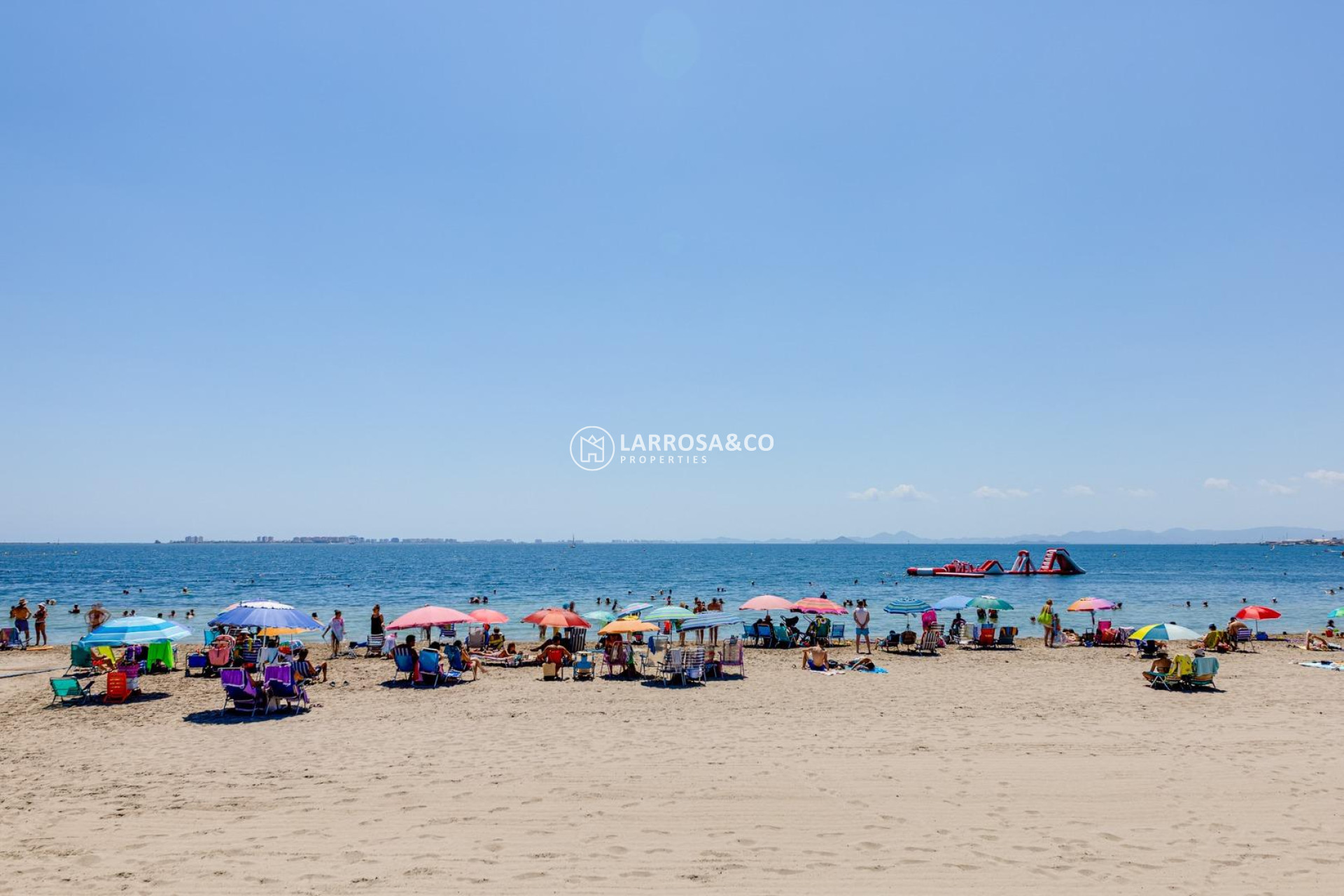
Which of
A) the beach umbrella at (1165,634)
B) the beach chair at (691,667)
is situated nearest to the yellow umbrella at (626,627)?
the beach chair at (691,667)

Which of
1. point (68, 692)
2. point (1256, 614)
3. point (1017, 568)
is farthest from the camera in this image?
point (1017, 568)

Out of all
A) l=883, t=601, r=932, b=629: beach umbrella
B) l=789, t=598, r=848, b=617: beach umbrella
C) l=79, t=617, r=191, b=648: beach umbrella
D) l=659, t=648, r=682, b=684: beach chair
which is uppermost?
l=79, t=617, r=191, b=648: beach umbrella

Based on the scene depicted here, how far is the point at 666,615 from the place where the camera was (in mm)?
19094

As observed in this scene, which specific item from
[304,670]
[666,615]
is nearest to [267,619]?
[304,670]

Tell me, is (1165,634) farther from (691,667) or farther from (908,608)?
(691,667)

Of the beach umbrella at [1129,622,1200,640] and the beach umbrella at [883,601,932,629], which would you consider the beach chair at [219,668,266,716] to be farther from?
the beach umbrella at [1129,622,1200,640]

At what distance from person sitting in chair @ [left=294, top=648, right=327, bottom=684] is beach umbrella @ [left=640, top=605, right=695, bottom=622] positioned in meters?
7.47

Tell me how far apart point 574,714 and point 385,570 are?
84.7 meters

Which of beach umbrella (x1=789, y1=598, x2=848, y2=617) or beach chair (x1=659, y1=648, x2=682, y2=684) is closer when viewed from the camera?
beach chair (x1=659, y1=648, x2=682, y2=684)

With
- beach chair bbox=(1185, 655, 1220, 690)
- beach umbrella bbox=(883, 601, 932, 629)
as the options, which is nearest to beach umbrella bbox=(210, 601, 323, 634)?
beach umbrella bbox=(883, 601, 932, 629)

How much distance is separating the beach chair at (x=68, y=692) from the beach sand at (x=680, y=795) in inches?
18.4

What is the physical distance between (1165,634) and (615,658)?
13545 mm

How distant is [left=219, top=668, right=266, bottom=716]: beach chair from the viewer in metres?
13.0

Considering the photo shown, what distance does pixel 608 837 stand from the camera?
24.4ft
